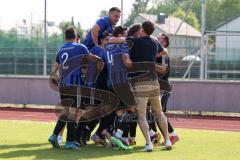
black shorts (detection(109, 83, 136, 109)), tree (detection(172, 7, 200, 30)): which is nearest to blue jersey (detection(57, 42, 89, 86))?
black shorts (detection(109, 83, 136, 109))

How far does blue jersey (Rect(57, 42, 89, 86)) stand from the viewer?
35.5 ft

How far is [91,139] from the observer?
1162 cm

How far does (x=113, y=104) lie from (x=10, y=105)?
1258 cm

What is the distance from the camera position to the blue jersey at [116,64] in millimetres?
10898

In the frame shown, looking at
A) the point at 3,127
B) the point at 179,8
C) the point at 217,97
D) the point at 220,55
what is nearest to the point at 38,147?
the point at 3,127

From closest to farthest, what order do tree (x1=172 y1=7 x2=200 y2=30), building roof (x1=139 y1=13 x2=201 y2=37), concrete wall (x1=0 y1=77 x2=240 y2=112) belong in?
1. concrete wall (x1=0 y1=77 x2=240 y2=112)
2. building roof (x1=139 y1=13 x2=201 y2=37)
3. tree (x1=172 y1=7 x2=200 y2=30)

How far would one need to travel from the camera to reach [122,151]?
416 inches

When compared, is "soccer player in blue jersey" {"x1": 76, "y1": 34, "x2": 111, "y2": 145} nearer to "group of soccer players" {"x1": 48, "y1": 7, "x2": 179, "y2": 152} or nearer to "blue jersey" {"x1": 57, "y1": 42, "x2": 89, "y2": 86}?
"group of soccer players" {"x1": 48, "y1": 7, "x2": 179, "y2": 152}

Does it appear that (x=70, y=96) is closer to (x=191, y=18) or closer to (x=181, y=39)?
(x=181, y=39)

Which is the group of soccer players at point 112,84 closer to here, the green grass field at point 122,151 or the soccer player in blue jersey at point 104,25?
the soccer player in blue jersey at point 104,25

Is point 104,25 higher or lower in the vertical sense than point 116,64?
higher

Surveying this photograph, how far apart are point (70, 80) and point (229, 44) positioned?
1332 centimetres

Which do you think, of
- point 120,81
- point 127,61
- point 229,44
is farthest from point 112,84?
point 229,44

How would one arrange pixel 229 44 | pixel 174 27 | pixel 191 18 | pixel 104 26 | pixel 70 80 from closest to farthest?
pixel 70 80 → pixel 104 26 → pixel 229 44 → pixel 174 27 → pixel 191 18
